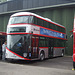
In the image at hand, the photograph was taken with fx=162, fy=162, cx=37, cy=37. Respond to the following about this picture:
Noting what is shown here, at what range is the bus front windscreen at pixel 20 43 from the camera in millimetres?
12531

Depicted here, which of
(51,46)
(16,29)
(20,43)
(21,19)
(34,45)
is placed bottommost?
(51,46)

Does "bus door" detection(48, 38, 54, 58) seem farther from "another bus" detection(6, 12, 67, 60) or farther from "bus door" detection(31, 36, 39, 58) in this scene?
"bus door" detection(31, 36, 39, 58)

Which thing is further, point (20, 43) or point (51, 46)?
point (51, 46)

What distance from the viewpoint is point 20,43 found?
41.4 feet

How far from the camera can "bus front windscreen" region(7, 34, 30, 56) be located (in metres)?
12.5

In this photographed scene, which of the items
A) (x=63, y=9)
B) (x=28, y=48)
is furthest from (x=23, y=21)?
(x=63, y=9)

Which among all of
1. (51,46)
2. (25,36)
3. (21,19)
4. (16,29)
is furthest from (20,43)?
(51,46)

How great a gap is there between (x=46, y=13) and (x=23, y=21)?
13.5 metres

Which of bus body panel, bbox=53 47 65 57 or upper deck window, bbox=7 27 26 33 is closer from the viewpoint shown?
upper deck window, bbox=7 27 26 33

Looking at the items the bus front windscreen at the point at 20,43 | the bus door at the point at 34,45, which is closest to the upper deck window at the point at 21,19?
the bus front windscreen at the point at 20,43

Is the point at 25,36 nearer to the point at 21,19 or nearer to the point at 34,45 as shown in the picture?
the point at 34,45

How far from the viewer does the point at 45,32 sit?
15.2 meters

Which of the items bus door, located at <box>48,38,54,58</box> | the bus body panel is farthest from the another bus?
the bus body panel

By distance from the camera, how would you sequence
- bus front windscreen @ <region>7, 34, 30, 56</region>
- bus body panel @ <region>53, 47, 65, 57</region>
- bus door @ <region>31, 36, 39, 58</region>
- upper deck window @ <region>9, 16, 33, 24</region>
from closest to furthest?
bus front windscreen @ <region>7, 34, 30, 56</region> → upper deck window @ <region>9, 16, 33, 24</region> → bus door @ <region>31, 36, 39, 58</region> → bus body panel @ <region>53, 47, 65, 57</region>
